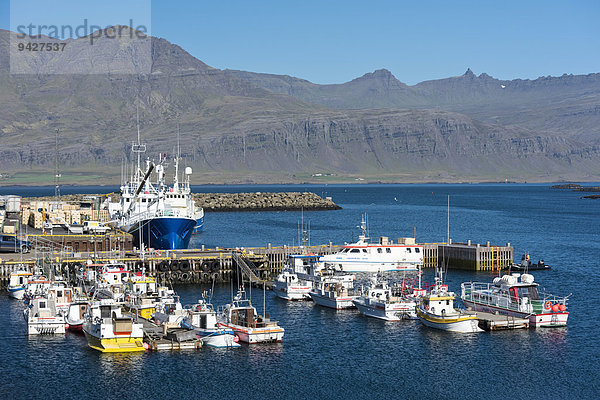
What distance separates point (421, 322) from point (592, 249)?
65175 mm

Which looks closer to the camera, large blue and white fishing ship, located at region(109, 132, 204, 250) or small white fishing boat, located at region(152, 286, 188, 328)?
small white fishing boat, located at region(152, 286, 188, 328)

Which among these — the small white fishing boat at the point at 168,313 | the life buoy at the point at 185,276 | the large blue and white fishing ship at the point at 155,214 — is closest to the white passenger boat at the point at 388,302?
the small white fishing boat at the point at 168,313

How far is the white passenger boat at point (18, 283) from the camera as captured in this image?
70844mm

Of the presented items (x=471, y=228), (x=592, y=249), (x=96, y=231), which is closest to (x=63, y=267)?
(x=96, y=231)

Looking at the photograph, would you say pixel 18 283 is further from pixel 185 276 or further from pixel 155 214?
pixel 155 214

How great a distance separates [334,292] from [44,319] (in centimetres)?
2335

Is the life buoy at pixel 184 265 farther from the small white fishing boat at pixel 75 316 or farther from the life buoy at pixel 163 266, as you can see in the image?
the small white fishing boat at pixel 75 316

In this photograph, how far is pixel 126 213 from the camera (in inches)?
4365

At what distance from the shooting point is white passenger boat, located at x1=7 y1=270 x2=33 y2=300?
7084 cm

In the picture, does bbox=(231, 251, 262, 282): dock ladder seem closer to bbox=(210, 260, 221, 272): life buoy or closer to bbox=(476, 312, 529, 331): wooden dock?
bbox=(210, 260, 221, 272): life buoy

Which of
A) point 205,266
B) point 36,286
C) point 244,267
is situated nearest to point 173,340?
point 36,286

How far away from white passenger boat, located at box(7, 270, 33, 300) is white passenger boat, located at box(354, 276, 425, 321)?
28505mm

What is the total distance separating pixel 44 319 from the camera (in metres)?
58.1

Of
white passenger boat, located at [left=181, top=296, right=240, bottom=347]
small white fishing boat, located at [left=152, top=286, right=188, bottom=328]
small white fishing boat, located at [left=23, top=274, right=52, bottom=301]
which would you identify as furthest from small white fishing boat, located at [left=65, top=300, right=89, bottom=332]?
white passenger boat, located at [left=181, top=296, right=240, bottom=347]
